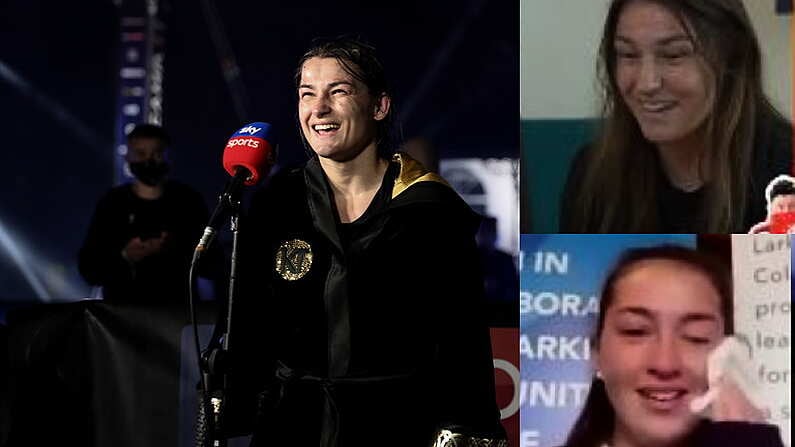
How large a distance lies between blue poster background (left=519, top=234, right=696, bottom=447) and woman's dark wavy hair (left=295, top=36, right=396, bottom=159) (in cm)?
45

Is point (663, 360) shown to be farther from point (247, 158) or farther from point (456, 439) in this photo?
point (247, 158)

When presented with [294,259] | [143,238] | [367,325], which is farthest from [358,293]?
[143,238]

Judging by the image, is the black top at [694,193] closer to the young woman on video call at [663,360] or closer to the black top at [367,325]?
the young woman on video call at [663,360]

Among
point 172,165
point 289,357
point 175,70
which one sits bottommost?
point 289,357

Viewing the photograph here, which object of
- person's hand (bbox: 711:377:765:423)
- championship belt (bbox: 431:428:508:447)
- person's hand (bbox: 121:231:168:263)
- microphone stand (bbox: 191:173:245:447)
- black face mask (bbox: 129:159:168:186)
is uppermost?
black face mask (bbox: 129:159:168:186)

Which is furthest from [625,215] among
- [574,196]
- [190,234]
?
[190,234]

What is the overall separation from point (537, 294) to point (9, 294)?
5708 mm

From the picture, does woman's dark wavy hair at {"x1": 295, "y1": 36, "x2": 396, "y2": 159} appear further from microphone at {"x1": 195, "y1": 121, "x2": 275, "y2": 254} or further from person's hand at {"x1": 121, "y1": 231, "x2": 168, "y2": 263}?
person's hand at {"x1": 121, "y1": 231, "x2": 168, "y2": 263}

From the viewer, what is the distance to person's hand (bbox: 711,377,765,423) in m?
3.12

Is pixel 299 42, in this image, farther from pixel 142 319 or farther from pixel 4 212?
pixel 142 319

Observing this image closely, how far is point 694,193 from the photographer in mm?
3229

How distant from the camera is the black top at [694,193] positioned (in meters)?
3.14

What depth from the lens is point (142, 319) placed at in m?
4.71

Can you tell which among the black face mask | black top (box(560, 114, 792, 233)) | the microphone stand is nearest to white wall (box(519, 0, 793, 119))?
black top (box(560, 114, 792, 233))
